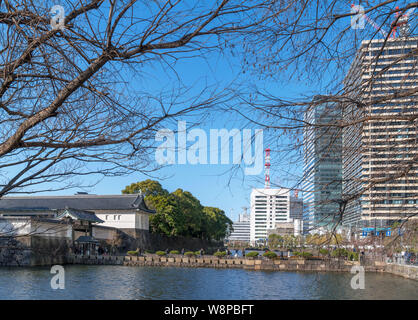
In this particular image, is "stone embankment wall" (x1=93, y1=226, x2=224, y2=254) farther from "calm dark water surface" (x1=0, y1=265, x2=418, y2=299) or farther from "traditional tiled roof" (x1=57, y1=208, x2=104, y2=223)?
"calm dark water surface" (x1=0, y1=265, x2=418, y2=299)

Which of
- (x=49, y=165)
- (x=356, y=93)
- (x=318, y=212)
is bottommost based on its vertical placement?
(x=318, y=212)

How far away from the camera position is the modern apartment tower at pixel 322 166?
3.71 metres

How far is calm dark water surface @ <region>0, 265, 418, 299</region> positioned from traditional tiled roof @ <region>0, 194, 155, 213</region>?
554 inches

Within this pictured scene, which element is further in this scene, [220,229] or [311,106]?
[220,229]

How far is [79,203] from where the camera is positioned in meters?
39.9

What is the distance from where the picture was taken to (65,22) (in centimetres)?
322

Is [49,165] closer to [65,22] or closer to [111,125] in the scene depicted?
[111,125]

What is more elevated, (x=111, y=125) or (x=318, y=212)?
(x=111, y=125)

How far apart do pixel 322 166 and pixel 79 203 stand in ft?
126

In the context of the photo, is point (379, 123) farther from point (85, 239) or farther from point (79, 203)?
point (79, 203)

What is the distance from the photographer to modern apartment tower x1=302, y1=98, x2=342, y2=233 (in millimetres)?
3711

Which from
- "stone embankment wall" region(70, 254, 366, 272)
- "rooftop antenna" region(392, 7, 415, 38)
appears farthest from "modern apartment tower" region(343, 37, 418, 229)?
"stone embankment wall" region(70, 254, 366, 272)
